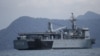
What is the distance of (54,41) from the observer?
172ft

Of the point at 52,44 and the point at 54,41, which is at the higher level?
the point at 54,41

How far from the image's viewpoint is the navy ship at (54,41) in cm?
5150

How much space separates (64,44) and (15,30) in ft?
120

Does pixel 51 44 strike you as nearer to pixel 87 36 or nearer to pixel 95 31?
pixel 87 36

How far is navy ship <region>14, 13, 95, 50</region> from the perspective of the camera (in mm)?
51500

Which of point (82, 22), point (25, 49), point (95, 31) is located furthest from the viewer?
point (82, 22)

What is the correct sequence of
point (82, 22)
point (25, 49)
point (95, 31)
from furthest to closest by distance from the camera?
point (82, 22), point (95, 31), point (25, 49)

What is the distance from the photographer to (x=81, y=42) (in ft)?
172

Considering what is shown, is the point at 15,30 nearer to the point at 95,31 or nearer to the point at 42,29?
the point at 42,29

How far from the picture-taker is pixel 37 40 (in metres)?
51.7

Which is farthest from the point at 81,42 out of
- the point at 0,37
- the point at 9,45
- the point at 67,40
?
the point at 0,37

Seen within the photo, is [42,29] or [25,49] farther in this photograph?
[42,29]

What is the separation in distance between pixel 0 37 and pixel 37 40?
35.6 m

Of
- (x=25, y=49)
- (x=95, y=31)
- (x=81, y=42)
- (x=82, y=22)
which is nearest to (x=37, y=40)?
(x=25, y=49)
